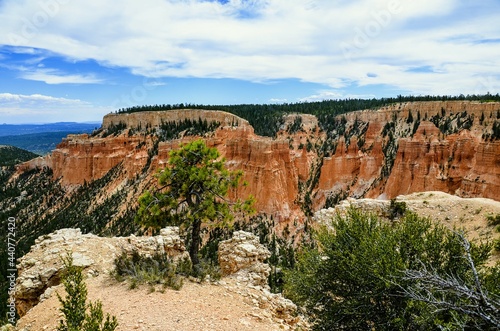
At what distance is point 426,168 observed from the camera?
176 feet

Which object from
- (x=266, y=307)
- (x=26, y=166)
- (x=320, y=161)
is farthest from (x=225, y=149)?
(x=26, y=166)

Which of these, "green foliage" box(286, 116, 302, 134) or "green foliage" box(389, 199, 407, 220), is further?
"green foliage" box(286, 116, 302, 134)

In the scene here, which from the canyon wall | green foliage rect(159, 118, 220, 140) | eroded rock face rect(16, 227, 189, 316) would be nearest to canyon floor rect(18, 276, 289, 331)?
eroded rock face rect(16, 227, 189, 316)

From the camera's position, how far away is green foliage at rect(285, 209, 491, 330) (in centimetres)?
809

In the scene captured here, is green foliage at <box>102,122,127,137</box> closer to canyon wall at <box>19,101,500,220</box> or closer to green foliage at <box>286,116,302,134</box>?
canyon wall at <box>19,101,500,220</box>

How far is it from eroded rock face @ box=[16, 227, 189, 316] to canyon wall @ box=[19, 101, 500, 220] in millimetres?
36341

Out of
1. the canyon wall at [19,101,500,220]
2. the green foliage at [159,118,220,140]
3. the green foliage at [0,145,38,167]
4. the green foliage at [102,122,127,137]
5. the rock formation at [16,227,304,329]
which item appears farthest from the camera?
the green foliage at [0,145,38,167]

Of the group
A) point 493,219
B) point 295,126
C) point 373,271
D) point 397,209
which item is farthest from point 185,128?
point 373,271

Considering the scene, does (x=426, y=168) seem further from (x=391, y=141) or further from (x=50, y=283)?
(x=50, y=283)

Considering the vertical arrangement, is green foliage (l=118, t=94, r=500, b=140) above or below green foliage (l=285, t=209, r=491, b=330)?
above

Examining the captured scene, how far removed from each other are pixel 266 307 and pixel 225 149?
1873 inches

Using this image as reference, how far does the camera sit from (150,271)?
37.4 ft

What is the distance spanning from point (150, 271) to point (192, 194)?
152 inches

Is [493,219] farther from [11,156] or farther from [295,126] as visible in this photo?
[11,156]
